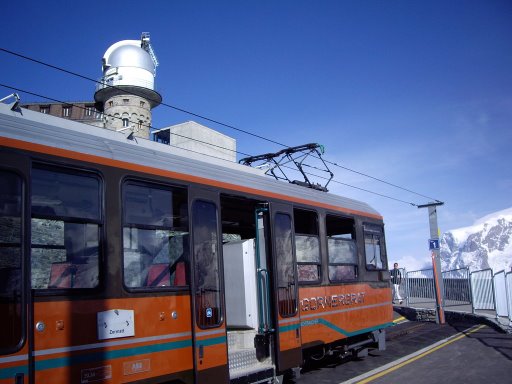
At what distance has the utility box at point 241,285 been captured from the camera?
7.62 m

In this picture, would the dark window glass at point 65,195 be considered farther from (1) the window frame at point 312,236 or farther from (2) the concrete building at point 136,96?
(2) the concrete building at point 136,96

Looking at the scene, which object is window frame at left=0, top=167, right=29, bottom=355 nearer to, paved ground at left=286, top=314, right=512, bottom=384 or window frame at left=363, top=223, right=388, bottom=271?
paved ground at left=286, top=314, right=512, bottom=384

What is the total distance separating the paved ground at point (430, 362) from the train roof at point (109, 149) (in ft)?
12.2

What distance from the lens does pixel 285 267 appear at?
8.09 metres

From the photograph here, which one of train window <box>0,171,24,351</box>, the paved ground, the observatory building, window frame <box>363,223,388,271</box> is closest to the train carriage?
train window <box>0,171,24,351</box>

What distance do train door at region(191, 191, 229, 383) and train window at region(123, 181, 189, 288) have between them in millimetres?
198

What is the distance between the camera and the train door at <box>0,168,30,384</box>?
163 inches

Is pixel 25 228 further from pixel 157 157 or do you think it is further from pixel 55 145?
pixel 157 157

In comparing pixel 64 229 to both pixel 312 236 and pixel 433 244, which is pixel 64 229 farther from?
pixel 433 244

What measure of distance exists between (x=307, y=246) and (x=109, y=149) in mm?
4346

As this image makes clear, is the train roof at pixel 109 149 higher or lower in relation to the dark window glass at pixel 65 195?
higher

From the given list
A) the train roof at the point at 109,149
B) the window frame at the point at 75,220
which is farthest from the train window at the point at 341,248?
the window frame at the point at 75,220

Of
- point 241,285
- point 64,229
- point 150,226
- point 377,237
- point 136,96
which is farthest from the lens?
point 136,96

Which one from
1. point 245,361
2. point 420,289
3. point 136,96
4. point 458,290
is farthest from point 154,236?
point 136,96
